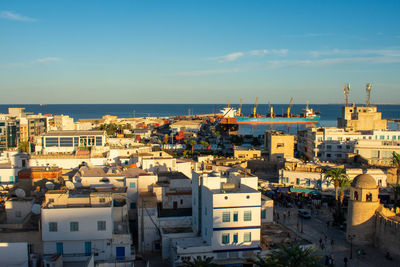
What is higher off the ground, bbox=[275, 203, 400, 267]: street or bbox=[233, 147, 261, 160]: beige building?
bbox=[233, 147, 261, 160]: beige building

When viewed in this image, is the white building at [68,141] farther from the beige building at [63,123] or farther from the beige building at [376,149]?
the beige building at [376,149]

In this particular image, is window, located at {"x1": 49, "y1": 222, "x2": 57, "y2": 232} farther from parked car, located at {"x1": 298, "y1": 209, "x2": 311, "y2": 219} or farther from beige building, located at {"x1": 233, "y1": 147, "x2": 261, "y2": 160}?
beige building, located at {"x1": 233, "y1": 147, "x2": 261, "y2": 160}

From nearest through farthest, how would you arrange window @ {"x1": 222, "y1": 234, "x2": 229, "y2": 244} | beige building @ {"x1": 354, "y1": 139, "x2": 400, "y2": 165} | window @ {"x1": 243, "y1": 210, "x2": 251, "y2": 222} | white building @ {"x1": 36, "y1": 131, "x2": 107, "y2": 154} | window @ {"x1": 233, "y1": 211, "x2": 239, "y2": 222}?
window @ {"x1": 222, "y1": 234, "x2": 229, "y2": 244} < window @ {"x1": 233, "y1": 211, "x2": 239, "y2": 222} < window @ {"x1": 243, "y1": 210, "x2": 251, "y2": 222} < beige building @ {"x1": 354, "y1": 139, "x2": 400, "y2": 165} < white building @ {"x1": 36, "y1": 131, "x2": 107, "y2": 154}

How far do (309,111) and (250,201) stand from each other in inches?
5451

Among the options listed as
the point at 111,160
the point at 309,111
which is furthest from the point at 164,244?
the point at 309,111

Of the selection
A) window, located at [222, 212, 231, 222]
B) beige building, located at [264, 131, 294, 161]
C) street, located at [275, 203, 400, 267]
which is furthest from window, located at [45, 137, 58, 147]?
window, located at [222, 212, 231, 222]

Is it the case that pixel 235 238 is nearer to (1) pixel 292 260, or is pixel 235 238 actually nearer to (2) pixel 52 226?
(1) pixel 292 260

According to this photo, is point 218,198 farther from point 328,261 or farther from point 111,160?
point 111,160

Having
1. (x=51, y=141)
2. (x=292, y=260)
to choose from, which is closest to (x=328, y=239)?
(x=292, y=260)

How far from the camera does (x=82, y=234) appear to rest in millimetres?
17359

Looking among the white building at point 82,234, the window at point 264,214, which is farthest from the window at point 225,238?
the window at point 264,214

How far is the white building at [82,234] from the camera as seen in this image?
17.2 metres

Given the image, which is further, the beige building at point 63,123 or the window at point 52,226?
the beige building at point 63,123

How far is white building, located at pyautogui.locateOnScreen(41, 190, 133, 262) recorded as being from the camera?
17.2 meters
